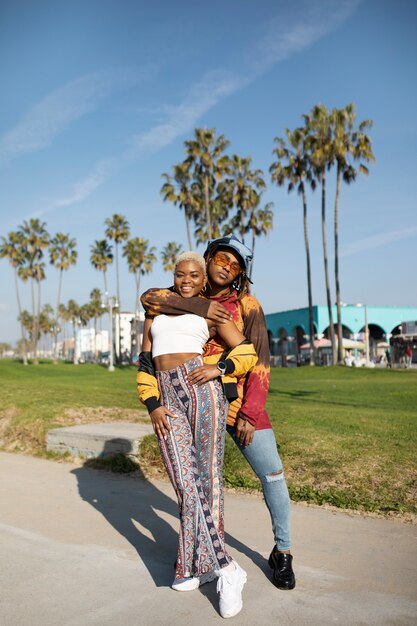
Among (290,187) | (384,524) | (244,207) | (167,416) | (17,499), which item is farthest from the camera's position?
(244,207)

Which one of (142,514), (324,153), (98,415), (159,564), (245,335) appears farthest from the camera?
(324,153)

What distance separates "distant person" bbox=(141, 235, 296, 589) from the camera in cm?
343

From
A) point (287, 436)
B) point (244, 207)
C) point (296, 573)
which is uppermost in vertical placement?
point (244, 207)

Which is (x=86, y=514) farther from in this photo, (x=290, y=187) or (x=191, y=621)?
(x=290, y=187)

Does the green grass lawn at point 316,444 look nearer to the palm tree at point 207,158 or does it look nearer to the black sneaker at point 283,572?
the black sneaker at point 283,572

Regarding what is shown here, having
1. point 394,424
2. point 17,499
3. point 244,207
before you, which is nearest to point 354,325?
point 244,207

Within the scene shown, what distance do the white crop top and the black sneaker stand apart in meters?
1.28

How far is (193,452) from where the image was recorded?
3.37m

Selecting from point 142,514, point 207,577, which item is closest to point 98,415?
point 142,514

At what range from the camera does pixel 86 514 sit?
5160 millimetres

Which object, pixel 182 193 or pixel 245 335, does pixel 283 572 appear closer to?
pixel 245 335

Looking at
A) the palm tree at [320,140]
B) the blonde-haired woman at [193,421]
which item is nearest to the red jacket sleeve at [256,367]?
the blonde-haired woman at [193,421]

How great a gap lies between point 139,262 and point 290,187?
3225cm

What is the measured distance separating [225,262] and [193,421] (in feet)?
3.20
